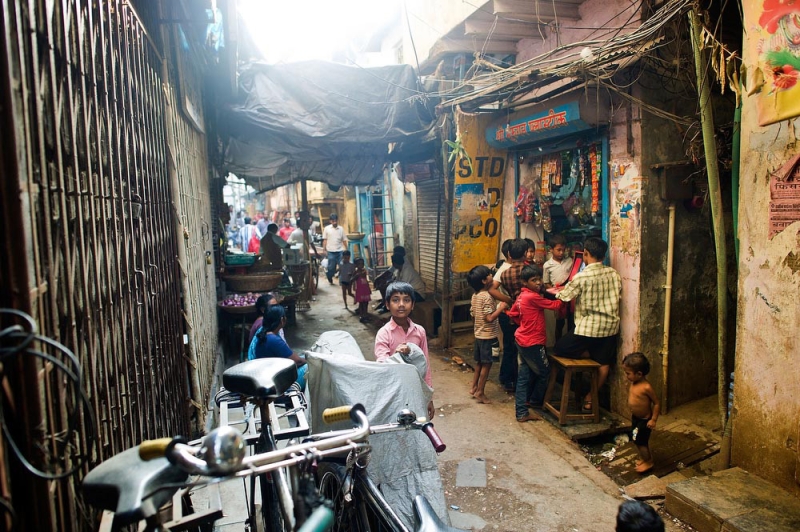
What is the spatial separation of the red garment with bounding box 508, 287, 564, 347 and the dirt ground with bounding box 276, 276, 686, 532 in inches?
38.7

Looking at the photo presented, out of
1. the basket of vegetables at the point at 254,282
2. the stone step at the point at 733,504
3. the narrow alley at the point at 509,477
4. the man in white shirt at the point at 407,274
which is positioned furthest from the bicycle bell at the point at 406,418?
the man in white shirt at the point at 407,274

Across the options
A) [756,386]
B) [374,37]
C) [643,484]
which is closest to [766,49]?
[756,386]

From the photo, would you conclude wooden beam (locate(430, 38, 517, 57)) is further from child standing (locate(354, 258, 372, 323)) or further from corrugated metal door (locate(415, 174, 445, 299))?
child standing (locate(354, 258, 372, 323))

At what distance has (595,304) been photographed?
5.95 meters

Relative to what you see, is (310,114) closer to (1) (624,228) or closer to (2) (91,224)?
(1) (624,228)

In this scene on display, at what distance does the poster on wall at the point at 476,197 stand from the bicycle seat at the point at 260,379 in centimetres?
593

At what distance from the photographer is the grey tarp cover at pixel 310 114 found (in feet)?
27.1

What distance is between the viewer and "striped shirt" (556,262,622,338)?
5922 mm

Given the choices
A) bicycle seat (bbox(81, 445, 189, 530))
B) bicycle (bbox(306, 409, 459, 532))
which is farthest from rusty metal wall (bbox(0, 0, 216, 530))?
bicycle (bbox(306, 409, 459, 532))

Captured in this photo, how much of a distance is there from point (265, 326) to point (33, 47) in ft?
11.0

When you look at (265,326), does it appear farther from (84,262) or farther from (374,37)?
(374,37)

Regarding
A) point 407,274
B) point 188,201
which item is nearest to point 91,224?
point 188,201

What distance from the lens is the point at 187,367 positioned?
462cm

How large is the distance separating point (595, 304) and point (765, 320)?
6.57 feet
